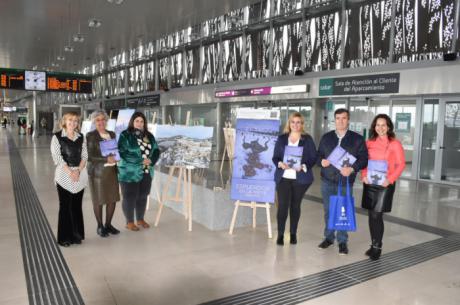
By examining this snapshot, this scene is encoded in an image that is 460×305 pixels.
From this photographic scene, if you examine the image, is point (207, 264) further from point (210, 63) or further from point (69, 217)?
point (210, 63)

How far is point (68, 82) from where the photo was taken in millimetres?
17812

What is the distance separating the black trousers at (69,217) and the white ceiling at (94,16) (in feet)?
31.1

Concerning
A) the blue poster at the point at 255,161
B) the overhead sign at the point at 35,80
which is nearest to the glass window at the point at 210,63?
the overhead sign at the point at 35,80

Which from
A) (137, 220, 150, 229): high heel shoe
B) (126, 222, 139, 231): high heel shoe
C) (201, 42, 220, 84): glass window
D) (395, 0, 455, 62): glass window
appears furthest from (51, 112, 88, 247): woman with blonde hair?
(201, 42, 220, 84): glass window

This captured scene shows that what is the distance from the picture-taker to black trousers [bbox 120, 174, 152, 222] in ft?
15.3

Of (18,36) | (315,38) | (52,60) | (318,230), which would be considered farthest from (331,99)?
(52,60)

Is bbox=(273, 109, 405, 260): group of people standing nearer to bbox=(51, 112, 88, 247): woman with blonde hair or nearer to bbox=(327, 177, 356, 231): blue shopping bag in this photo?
bbox=(327, 177, 356, 231): blue shopping bag

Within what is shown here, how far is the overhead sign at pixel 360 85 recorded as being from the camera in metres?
9.57

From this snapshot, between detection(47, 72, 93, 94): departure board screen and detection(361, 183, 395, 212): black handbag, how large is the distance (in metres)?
16.7

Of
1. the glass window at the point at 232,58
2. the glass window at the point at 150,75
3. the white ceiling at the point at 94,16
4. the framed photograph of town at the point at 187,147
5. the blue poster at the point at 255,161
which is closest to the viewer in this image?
the blue poster at the point at 255,161

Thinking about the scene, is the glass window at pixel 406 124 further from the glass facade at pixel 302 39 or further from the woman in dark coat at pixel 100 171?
the woman in dark coat at pixel 100 171

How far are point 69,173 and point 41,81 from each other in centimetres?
1502

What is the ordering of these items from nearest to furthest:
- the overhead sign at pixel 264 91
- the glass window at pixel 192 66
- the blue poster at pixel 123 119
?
the blue poster at pixel 123 119 → the overhead sign at pixel 264 91 → the glass window at pixel 192 66

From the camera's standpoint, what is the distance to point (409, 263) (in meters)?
3.96
